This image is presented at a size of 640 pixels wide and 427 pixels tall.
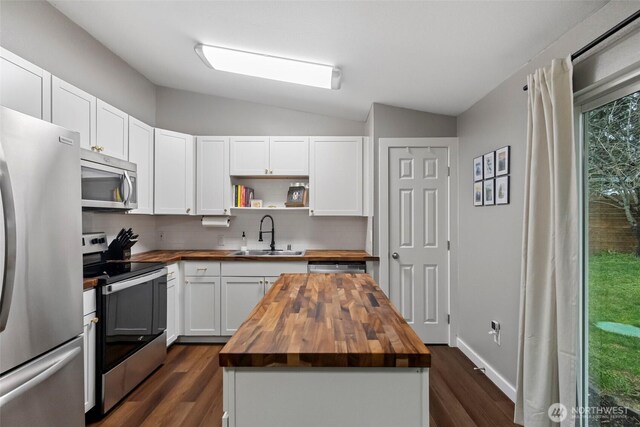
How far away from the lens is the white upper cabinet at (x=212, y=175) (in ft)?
11.6

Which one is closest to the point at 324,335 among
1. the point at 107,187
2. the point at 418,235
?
the point at 107,187

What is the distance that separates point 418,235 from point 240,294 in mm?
1925

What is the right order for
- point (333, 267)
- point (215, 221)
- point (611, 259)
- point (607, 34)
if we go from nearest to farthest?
point (607, 34) < point (611, 259) < point (333, 267) < point (215, 221)

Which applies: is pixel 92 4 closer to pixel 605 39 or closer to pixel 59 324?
pixel 59 324

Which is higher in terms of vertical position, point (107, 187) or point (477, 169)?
point (477, 169)

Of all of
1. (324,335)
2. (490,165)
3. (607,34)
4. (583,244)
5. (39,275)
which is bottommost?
(324,335)

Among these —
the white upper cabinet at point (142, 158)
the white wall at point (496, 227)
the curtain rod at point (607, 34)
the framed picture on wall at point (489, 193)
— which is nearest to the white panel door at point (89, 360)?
the white upper cabinet at point (142, 158)

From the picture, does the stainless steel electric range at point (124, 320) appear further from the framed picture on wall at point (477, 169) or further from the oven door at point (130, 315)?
the framed picture on wall at point (477, 169)

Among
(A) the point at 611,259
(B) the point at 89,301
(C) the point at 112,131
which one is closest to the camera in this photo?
(A) the point at 611,259

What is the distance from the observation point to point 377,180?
3.28m

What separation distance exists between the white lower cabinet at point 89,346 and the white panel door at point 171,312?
3.18ft

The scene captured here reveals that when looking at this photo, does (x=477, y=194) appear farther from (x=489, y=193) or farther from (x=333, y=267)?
(x=333, y=267)

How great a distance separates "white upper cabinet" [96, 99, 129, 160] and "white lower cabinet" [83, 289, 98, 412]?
1.22 m

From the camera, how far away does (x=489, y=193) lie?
8.48 ft
